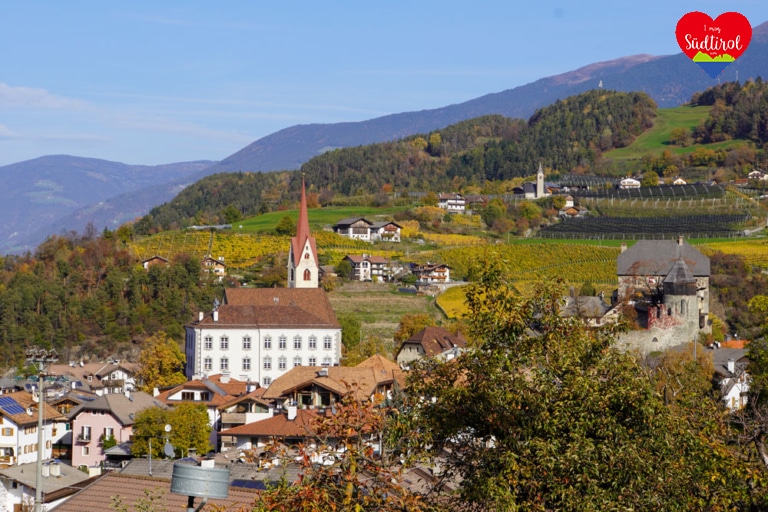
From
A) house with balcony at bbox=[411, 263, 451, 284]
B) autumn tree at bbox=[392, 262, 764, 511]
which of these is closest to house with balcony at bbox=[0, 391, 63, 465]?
autumn tree at bbox=[392, 262, 764, 511]

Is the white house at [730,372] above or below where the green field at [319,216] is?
below

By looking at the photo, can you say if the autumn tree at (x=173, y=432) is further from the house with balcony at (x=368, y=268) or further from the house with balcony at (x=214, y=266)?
the house with balcony at (x=368, y=268)

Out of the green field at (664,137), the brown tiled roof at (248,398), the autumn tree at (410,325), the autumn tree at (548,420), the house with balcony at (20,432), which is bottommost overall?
the house with balcony at (20,432)

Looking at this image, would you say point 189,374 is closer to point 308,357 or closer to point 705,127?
point 308,357

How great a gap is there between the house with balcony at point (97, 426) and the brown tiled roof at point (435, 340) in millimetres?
18051

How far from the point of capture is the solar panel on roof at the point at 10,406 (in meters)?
51.4

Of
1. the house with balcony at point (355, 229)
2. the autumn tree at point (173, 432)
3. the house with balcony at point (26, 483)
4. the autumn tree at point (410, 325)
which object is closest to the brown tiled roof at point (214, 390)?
the autumn tree at point (173, 432)

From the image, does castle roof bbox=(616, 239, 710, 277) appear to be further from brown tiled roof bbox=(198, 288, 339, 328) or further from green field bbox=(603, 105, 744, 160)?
green field bbox=(603, 105, 744, 160)

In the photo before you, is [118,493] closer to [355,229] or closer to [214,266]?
[214,266]

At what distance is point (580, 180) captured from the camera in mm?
148125

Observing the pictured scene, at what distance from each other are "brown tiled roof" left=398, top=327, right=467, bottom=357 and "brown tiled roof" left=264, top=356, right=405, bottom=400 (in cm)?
860

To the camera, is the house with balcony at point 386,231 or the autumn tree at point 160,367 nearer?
the autumn tree at point 160,367

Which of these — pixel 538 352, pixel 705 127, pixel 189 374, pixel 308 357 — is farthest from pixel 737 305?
pixel 705 127

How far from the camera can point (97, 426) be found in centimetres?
4947
